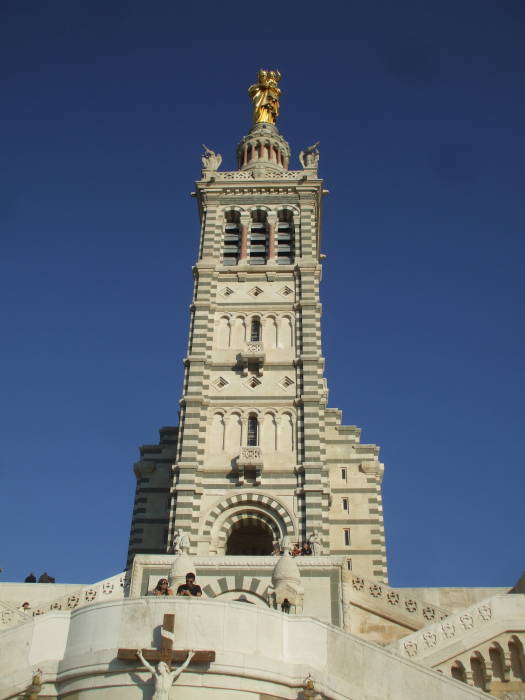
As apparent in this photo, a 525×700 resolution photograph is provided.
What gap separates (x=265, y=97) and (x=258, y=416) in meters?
24.8

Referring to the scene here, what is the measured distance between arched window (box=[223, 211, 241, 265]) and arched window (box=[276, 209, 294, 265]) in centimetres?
205

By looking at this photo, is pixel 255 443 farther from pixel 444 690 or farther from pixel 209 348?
pixel 444 690

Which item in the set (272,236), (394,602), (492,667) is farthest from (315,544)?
(272,236)

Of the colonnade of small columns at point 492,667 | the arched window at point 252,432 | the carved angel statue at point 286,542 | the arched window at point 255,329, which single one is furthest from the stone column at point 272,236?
the colonnade of small columns at point 492,667

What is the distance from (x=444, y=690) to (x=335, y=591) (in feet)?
31.6

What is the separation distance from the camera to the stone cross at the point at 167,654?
15.4 m

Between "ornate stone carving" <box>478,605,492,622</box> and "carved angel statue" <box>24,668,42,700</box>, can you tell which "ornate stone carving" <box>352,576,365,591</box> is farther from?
"carved angel statue" <box>24,668,42,700</box>

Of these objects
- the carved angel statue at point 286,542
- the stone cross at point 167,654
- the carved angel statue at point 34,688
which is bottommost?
the carved angel statue at point 34,688

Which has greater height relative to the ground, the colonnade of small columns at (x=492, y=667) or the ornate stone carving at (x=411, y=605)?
the ornate stone carving at (x=411, y=605)

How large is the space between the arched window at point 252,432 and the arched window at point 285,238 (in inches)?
364

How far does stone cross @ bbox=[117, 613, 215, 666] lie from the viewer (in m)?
15.4

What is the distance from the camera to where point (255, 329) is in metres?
37.8

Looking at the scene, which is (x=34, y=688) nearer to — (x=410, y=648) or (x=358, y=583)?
(x=410, y=648)

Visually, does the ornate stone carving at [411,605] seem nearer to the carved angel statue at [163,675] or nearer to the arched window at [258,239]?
the carved angel statue at [163,675]
